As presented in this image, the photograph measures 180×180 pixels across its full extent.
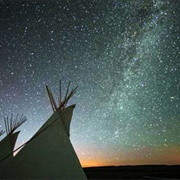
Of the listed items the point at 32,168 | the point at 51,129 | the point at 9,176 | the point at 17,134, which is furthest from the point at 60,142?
the point at 17,134

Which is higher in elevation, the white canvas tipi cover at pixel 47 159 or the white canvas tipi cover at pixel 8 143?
the white canvas tipi cover at pixel 8 143

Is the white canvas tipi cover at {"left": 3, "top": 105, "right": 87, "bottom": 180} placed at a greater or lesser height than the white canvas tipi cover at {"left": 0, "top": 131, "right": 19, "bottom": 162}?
lesser

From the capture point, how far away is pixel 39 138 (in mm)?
10648

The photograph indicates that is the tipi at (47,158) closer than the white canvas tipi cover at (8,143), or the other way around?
the tipi at (47,158)

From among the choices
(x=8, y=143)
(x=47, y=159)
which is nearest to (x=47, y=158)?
(x=47, y=159)

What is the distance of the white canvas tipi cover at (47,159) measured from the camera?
10039 millimetres

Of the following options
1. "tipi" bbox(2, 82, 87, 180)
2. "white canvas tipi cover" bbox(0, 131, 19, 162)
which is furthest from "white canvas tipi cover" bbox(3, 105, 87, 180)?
"white canvas tipi cover" bbox(0, 131, 19, 162)

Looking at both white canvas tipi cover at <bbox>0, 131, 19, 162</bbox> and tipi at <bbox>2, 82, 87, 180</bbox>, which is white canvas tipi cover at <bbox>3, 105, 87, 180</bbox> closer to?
tipi at <bbox>2, 82, 87, 180</bbox>

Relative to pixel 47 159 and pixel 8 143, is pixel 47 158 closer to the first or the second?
pixel 47 159

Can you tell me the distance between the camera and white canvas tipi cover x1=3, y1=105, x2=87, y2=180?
1004cm

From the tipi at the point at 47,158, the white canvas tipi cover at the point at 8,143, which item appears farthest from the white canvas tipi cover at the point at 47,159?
the white canvas tipi cover at the point at 8,143

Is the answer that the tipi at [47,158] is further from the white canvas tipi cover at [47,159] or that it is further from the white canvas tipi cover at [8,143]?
the white canvas tipi cover at [8,143]

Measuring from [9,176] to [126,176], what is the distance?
880cm

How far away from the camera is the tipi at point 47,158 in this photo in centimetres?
1004
